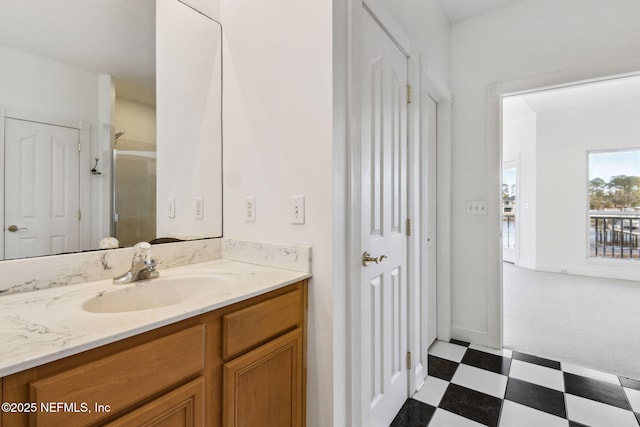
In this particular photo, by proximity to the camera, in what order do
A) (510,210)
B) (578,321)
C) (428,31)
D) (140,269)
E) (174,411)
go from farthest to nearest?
(510,210), (578,321), (428,31), (140,269), (174,411)

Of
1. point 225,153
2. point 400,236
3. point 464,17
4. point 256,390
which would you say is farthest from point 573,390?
point 464,17

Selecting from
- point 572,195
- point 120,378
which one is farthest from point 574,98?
point 120,378

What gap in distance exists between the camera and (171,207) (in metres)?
1.52

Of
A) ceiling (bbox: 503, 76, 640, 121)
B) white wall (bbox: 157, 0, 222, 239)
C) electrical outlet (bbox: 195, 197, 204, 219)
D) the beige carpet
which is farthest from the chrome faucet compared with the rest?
ceiling (bbox: 503, 76, 640, 121)

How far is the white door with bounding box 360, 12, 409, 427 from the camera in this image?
55.1 inches

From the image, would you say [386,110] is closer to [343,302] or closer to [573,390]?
[343,302]

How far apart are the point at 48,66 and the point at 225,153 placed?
2.36ft

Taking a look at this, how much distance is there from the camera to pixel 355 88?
1293 mm

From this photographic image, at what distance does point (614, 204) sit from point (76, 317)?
6860 millimetres

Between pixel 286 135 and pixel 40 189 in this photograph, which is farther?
pixel 286 135

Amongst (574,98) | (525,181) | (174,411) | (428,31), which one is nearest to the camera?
(174,411)

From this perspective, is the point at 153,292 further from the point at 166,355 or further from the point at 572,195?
the point at 572,195

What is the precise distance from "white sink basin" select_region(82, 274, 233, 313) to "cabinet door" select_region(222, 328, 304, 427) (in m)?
0.26

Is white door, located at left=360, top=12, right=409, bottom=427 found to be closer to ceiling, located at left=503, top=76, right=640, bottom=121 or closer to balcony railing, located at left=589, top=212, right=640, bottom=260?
ceiling, located at left=503, top=76, right=640, bottom=121
